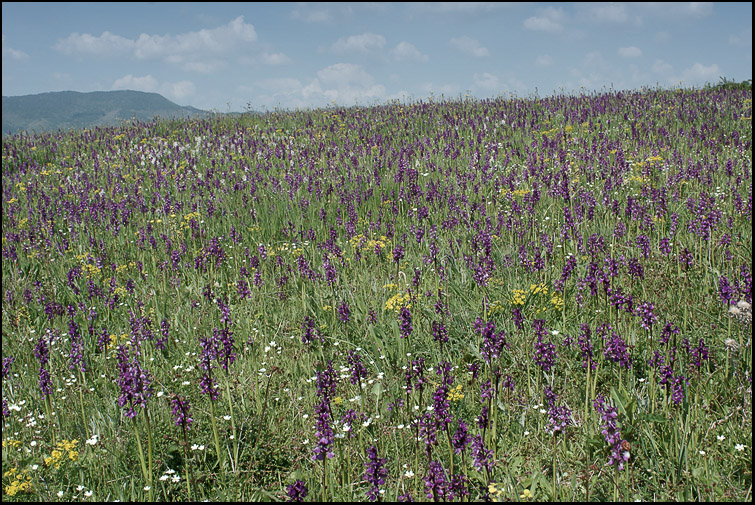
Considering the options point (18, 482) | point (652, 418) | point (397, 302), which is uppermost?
point (397, 302)

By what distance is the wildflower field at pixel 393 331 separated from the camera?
8.42 feet

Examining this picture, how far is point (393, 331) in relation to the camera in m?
3.98

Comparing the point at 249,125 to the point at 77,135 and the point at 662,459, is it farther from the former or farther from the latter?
the point at 662,459

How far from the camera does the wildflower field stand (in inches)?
101

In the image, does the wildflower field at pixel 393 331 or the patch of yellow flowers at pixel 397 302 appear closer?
the wildflower field at pixel 393 331

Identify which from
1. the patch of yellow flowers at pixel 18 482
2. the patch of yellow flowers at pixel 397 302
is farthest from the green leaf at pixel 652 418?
the patch of yellow flowers at pixel 18 482

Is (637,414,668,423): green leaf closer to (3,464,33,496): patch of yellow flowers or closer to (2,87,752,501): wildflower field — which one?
(2,87,752,501): wildflower field

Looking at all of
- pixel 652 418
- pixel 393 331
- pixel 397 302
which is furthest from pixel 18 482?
pixel 652 418

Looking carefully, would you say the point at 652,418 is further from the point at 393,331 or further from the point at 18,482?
the point at 18,482

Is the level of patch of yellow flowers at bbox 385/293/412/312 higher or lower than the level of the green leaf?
higher

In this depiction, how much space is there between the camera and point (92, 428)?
10.0 feet

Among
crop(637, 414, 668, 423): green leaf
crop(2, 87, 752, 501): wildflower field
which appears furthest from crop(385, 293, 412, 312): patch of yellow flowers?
crop(637, 414, 668, 423): green leaf

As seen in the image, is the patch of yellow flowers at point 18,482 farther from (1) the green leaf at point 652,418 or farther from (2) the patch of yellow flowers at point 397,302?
(1) the green leaf at point 652,418

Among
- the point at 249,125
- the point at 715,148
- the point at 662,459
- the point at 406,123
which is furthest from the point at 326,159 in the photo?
the point at 662,459
